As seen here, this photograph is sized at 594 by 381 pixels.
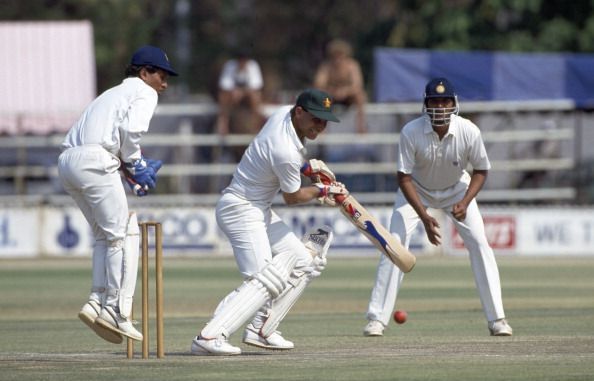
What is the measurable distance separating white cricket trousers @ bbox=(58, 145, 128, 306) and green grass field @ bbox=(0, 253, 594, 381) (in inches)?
17.9

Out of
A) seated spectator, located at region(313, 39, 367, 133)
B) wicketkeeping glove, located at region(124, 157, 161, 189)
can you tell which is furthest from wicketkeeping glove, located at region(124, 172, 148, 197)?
seated spectator, located at region(313, 39, 367, 133)

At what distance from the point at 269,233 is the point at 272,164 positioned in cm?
55

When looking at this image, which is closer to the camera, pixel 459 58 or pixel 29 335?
pixel 29 335

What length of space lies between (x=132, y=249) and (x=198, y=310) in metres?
4.28

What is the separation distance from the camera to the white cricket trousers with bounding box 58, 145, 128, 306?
8.05 meters

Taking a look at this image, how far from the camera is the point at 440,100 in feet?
30.6

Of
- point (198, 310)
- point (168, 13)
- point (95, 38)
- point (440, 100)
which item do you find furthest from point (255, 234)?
point (168, 13)

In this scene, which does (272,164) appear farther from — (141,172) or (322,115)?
(141,172)

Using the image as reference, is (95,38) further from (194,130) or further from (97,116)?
(97,116)

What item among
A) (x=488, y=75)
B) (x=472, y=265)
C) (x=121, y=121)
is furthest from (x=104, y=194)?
(x=488, y=75)

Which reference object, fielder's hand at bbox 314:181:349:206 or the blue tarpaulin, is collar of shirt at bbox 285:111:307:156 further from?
the blue tarpaulin

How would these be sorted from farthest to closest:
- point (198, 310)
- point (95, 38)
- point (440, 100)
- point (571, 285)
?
point (95, 38) → point (571, 285) → point (198, 310) → point (440, 100)

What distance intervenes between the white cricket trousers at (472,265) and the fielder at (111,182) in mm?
2124

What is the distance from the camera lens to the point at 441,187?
383 inches
